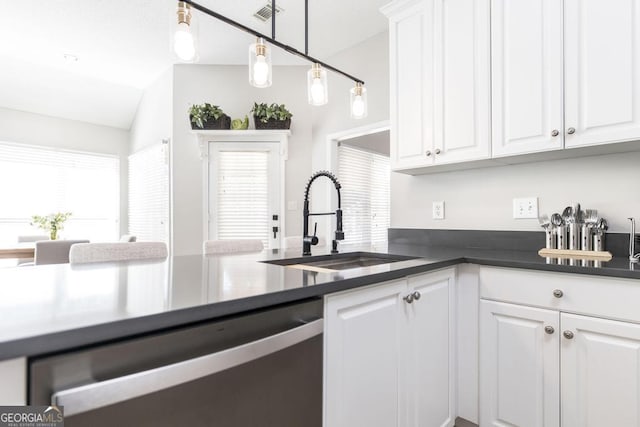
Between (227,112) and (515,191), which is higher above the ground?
(227,112)

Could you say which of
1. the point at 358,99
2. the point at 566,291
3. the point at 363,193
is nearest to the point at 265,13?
the point at 358,99

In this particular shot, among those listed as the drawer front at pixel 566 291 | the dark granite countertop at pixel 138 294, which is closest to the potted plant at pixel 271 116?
the dark granite countertop at pixel 138 294

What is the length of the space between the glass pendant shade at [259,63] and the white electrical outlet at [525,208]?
157 cm

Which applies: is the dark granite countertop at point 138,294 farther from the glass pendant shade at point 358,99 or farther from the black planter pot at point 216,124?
the black planter pot at point 216,124

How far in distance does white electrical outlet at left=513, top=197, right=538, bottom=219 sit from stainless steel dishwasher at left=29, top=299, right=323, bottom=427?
1.55 meters

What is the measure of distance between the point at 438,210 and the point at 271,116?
2125 millimetres

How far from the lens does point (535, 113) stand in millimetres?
1578

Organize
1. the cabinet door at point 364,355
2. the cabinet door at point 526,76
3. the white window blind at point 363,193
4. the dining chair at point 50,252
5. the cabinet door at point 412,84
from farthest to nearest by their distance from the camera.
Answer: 1. the white window blind at point 363,193
2. the dining chair at point 50,252
3. the cabinet door at point 412,84
4. the cabinet door at point 526,76
5. the cabinet door at point 364,355

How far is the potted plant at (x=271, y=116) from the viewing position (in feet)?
11.7

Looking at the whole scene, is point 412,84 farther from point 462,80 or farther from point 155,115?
point 155,115

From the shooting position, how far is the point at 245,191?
12.6ft

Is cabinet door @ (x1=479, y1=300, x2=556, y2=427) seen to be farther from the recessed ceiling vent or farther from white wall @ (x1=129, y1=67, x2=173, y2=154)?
white wall @ (x1=129, y1=67, x2=173, y2=154)

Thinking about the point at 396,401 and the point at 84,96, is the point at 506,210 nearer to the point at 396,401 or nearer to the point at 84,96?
the point at 396,401

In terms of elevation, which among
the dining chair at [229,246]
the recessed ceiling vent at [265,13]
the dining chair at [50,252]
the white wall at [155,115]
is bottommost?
the dining chair at [50,252]
